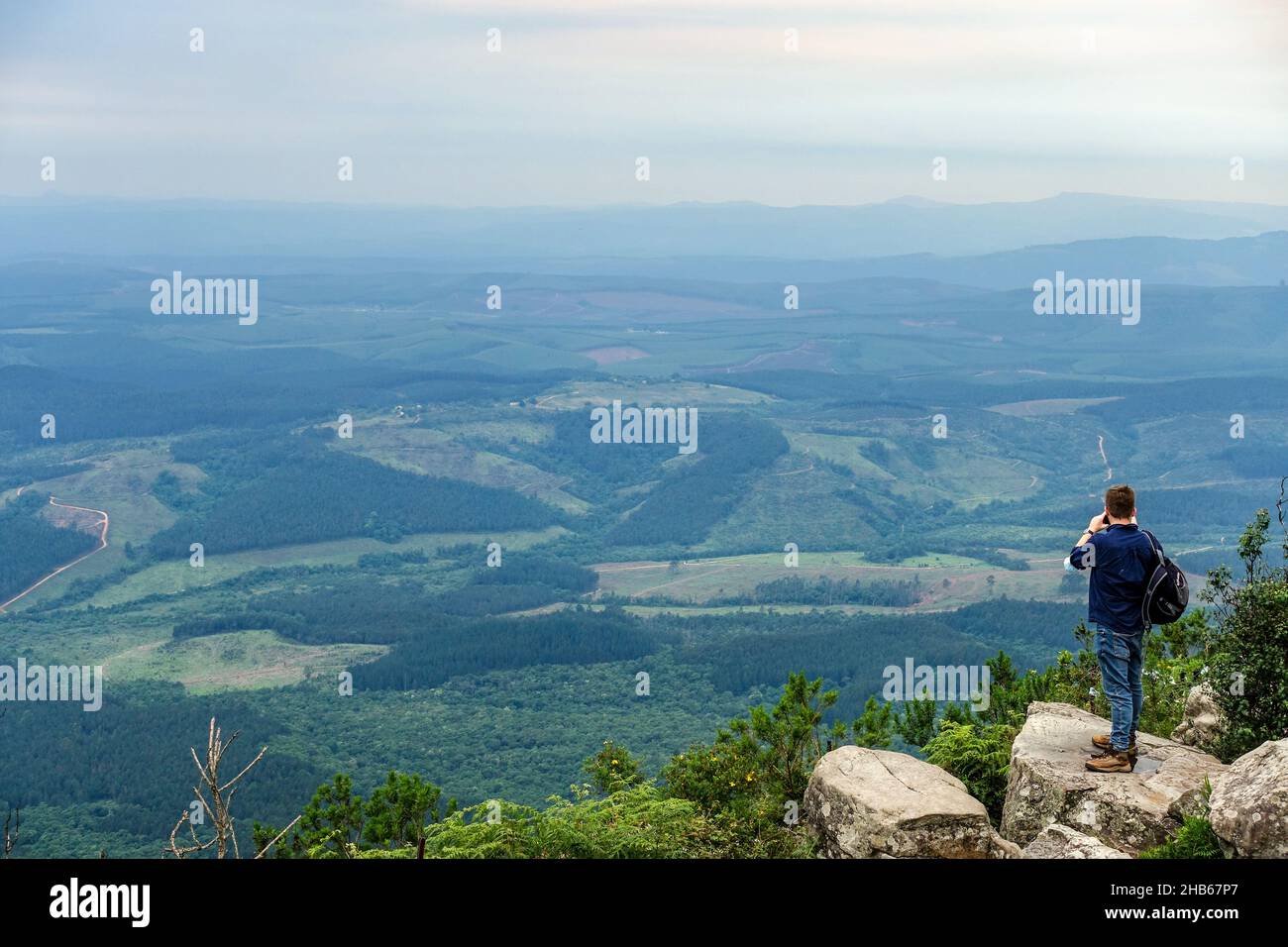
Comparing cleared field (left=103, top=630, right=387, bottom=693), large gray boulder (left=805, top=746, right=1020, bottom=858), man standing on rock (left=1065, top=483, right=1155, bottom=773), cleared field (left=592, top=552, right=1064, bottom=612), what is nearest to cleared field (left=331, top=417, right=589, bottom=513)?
cleared field (left=592, top=552, right=1064, bottom=612)

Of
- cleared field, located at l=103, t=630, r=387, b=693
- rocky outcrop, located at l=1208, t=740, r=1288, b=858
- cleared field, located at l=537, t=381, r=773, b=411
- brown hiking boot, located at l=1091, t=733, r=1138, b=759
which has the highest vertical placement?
cleared field, located at l=537, t=381, r=773, b=411

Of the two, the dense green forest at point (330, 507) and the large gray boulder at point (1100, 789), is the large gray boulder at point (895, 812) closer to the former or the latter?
the large gray boulder at point (1100, 789)

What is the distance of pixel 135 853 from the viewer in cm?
3434

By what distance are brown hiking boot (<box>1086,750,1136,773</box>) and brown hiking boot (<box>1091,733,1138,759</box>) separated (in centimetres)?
5

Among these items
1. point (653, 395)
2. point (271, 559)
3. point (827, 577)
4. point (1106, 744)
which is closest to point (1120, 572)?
point (1106, 744)

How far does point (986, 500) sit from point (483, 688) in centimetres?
7378

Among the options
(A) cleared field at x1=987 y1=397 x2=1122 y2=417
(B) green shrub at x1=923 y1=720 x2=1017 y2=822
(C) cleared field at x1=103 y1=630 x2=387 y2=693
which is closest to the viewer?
(B) green shrub at x1=923 y1=720 x2=1017 y2=822

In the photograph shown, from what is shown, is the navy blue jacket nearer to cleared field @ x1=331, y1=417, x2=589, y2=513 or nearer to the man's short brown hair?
the man's short brown hair

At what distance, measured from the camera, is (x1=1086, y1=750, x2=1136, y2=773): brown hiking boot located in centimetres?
963

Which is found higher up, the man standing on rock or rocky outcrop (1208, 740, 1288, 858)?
the man standing on rock

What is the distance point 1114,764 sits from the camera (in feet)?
31.6

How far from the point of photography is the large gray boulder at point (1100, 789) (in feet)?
29.3
